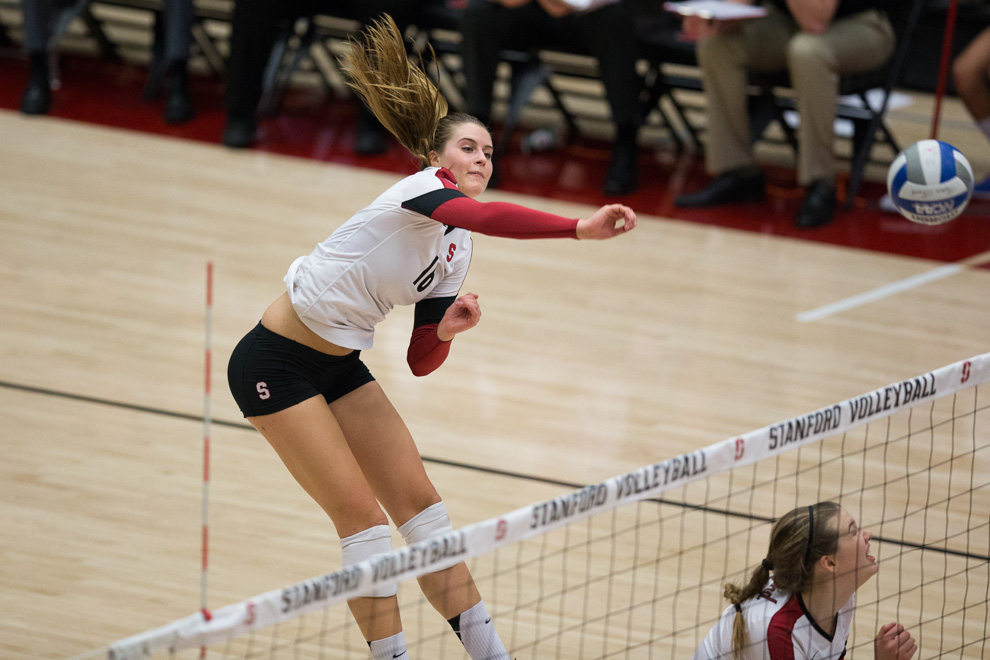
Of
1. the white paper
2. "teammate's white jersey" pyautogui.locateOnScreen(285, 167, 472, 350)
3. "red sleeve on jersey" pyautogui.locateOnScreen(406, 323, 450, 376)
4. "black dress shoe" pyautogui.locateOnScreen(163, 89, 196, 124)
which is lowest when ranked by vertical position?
"black dress shoe" pyautogui.locateOnScreen(163, 89, 196, 124)

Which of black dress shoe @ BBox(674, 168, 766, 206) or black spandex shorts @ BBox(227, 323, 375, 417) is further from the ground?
black spandex shorts @ BBox(227, 323, 375, 417)

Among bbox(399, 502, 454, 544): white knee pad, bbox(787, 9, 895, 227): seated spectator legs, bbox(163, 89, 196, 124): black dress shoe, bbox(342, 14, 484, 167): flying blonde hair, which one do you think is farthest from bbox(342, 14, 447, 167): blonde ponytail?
bbox(163, 89, 196, 124): black dress shoe

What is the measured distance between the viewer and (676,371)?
534 centimetres

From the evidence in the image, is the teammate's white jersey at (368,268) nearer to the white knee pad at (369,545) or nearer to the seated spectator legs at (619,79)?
the white knee pad at (369,545)

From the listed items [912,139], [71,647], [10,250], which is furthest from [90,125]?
[912,139]

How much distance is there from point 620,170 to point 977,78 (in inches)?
92.6

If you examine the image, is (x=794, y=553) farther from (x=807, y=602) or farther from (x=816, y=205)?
(x=816, y=205)

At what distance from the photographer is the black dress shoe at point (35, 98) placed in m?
8.14

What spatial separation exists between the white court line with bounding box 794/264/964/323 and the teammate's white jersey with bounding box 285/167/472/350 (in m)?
3.50

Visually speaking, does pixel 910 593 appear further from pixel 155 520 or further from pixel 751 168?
pixel 751 168

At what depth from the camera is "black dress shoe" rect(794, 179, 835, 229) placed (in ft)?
23.1

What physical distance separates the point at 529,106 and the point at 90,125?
3510mm

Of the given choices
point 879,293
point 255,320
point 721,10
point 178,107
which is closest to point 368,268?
point 255,320

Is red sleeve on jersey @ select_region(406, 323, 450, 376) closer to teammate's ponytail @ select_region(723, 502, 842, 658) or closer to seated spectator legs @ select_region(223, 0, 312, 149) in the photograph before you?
teammate's ponytail @ select_region(723, 502, 842, 658)
